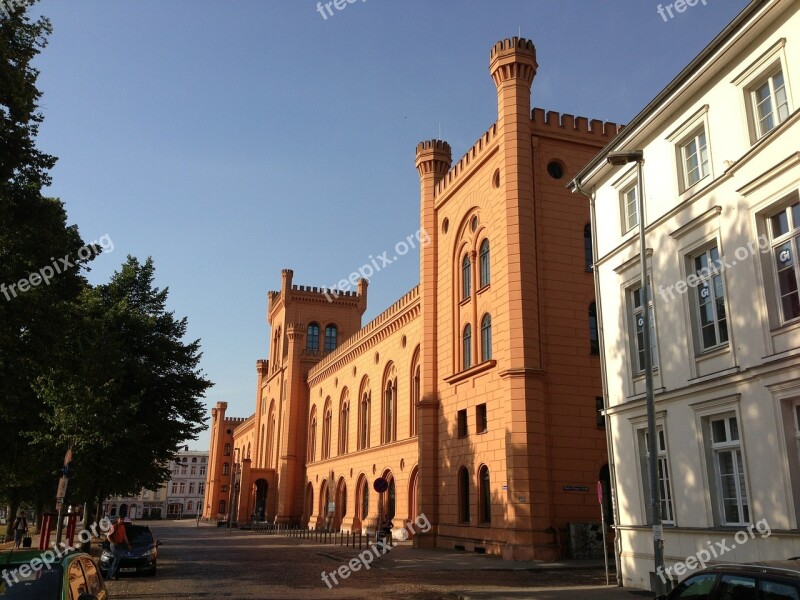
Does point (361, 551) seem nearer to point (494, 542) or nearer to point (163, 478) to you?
point (494, 542)

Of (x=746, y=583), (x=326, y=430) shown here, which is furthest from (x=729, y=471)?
(x=326, y=430)

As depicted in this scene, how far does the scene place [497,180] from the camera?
99.2ft

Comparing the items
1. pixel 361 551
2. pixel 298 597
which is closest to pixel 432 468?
pixel 361 551

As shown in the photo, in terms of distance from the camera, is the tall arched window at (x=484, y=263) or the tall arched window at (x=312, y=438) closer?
the tall arched window at (x=484, y=263)

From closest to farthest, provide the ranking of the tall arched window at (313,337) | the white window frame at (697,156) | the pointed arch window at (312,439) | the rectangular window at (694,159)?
the white window frame at (697,156), the rectangular window at (694,159), the pointed arch window at (312,439), the tall arched window at (313,337)

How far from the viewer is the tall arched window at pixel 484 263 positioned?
30681 mm

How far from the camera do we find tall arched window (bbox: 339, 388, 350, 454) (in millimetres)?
52719

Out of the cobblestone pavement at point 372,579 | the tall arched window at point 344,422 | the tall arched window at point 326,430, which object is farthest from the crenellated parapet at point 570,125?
the tall arched window at point 326,430

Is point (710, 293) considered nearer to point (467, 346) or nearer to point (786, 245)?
point (786, 245)

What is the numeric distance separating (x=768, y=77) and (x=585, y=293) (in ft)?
51.7

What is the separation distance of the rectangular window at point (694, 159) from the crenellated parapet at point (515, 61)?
1460 cm

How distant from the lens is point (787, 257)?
12.4m

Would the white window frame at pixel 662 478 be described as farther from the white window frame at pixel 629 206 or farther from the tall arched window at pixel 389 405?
the tall arched window at pixel 389 405

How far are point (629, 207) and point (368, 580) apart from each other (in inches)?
492
